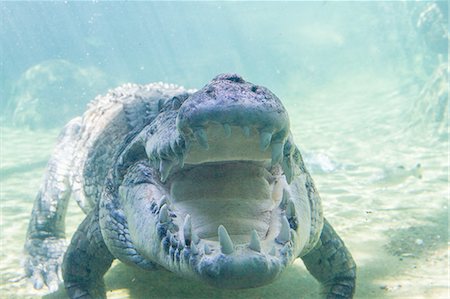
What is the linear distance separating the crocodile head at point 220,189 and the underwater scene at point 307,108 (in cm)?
5

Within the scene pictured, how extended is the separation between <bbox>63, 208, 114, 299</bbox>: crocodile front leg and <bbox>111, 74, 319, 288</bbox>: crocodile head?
46 cm

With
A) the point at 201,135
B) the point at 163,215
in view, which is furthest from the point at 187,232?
the point at 201,135

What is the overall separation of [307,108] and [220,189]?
18106 millimetres

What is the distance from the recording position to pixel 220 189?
2.28m

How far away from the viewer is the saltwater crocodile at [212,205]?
1.61 m

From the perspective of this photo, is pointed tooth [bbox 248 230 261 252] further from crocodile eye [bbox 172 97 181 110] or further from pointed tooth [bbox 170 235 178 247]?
crocodile eye [bbox 172 97 181 110]

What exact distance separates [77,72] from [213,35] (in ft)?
135

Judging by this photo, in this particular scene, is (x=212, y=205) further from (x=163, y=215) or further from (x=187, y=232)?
(x=187, y=232)

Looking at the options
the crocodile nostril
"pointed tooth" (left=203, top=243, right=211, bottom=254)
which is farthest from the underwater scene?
the crocodile nostril

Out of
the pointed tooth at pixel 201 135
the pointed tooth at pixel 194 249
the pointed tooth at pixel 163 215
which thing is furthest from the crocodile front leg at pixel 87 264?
the pointed tooth at pixel 201 135

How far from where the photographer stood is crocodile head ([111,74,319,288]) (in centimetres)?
160

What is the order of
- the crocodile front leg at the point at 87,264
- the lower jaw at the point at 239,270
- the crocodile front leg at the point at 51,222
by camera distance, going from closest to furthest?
the lower jaw at the point at 239,270 → the crocodile front leg at the point at 87,264 → the crocodile front leg at the point at 51,222

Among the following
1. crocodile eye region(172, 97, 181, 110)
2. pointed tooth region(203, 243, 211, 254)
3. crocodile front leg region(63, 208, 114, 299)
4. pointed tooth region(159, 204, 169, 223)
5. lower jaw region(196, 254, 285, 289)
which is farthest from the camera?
crocodile front leg region(63, 208, 114, 299)

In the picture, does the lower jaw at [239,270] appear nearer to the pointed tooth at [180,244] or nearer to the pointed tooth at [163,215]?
the pointed tooth at [180,244]
